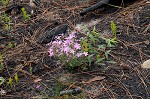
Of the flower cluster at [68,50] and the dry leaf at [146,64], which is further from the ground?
the flower cluster at [68,50]

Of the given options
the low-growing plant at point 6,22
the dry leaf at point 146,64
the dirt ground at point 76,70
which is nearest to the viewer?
the dirt ground at point 76,70

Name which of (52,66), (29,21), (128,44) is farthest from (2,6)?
(128,44)

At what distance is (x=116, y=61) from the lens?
3211 mm

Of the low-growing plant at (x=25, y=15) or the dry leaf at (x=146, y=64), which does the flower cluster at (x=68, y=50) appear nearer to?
the dry leaf at (x=146, y=64)

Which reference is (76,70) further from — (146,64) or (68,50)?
(146,64)

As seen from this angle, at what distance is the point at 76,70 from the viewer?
320 cm

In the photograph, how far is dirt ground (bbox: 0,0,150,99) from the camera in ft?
9.61

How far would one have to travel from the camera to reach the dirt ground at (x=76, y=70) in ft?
9.61

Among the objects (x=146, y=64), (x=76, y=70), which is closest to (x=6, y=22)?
(x=76, y=70)

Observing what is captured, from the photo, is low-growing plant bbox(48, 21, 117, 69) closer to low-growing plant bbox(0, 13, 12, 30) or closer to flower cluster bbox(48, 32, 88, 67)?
flower cluster bbox(48, 32, 88, 67)

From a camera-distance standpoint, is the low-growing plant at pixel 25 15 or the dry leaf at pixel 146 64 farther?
the low-growing plant at pixel 25 15

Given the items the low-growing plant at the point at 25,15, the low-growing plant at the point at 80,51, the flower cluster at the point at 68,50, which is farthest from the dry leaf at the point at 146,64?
the low-growing plant at the point at 25,15

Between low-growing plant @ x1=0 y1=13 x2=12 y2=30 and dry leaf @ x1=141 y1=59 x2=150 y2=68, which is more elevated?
low-growing plant @ x1=0 y1=13 x2=12 y2=30

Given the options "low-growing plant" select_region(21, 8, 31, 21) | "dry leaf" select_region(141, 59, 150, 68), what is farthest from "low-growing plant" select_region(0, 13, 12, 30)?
"dry leaf" select_region(141, 59, 150, 68)
